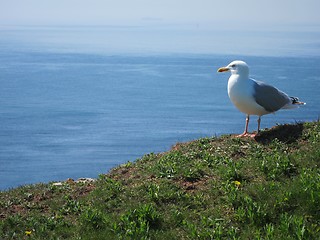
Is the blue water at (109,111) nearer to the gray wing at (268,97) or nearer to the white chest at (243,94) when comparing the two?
the gray wing at (268,97)

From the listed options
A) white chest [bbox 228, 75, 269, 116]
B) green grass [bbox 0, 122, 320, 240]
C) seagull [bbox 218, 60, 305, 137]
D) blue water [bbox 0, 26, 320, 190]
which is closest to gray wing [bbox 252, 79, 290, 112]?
seagull [bbox 218, 60, 305, 137]

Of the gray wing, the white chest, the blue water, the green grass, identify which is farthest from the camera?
the blue water

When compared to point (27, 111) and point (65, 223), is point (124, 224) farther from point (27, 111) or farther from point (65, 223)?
point (27, 111)

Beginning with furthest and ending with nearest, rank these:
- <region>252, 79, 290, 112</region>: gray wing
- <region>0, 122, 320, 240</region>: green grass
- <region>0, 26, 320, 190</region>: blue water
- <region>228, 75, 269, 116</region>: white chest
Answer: <region>0, 26, 320, 190</region>: blue water
<region>252, 79, 290, 112</region>: gray wing
<region>228, 75, 269, 116</region>: white chest
<region>0, 122, 320, 240</region>: green grass

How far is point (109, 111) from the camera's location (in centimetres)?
9800

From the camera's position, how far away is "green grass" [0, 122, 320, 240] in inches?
259

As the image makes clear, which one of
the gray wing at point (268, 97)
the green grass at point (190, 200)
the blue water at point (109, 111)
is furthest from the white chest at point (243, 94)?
the blue water at point (109, 111)

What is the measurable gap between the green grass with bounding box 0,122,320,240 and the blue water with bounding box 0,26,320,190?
30.5 meters

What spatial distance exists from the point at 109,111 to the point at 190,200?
91.0m

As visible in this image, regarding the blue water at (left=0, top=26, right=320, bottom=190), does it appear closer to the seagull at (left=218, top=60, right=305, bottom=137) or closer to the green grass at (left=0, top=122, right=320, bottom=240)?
the seagull at (left=218, top=60, right=305, bottom=137)

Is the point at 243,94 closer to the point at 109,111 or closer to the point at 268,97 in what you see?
the point at 268,97

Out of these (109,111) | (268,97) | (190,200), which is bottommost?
(109,111)

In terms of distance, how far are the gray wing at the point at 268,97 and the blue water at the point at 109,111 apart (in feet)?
91.4

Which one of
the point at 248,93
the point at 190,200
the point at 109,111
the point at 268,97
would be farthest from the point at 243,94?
the point at 109,111
